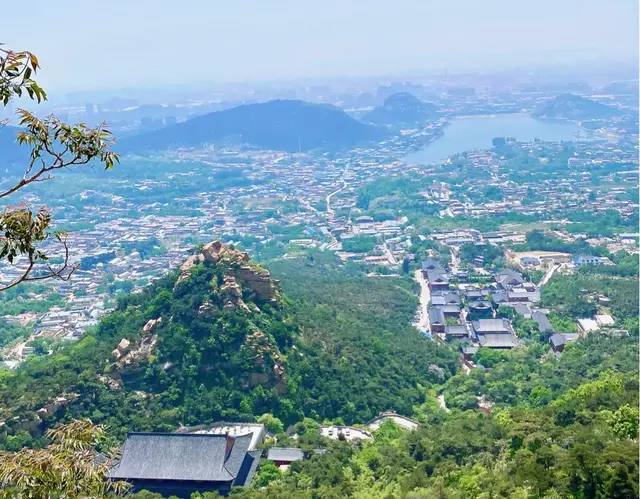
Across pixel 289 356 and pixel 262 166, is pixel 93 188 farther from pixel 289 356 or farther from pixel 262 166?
pixel 289 356

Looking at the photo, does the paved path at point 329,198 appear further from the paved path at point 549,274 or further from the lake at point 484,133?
the paved path at point 549,274

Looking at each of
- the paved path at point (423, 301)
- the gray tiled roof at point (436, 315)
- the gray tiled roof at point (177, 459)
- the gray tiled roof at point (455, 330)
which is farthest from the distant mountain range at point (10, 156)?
the gray tiled roof at point (177, 459)

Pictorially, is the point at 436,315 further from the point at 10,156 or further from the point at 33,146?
the point at 10,156

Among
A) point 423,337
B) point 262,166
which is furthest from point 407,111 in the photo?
point 423,337

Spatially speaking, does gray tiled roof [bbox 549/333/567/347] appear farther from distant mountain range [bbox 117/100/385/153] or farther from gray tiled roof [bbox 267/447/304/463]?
distant mountain range [bbox 117/100/385/153]

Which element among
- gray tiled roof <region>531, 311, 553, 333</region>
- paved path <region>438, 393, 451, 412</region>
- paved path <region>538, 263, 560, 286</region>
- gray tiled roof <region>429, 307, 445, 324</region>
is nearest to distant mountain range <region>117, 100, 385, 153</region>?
paved path <region>538, 263, 560, 286</region>

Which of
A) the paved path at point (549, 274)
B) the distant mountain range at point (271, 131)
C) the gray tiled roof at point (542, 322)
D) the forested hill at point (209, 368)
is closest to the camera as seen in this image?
the forested hill at point (209, 368)
